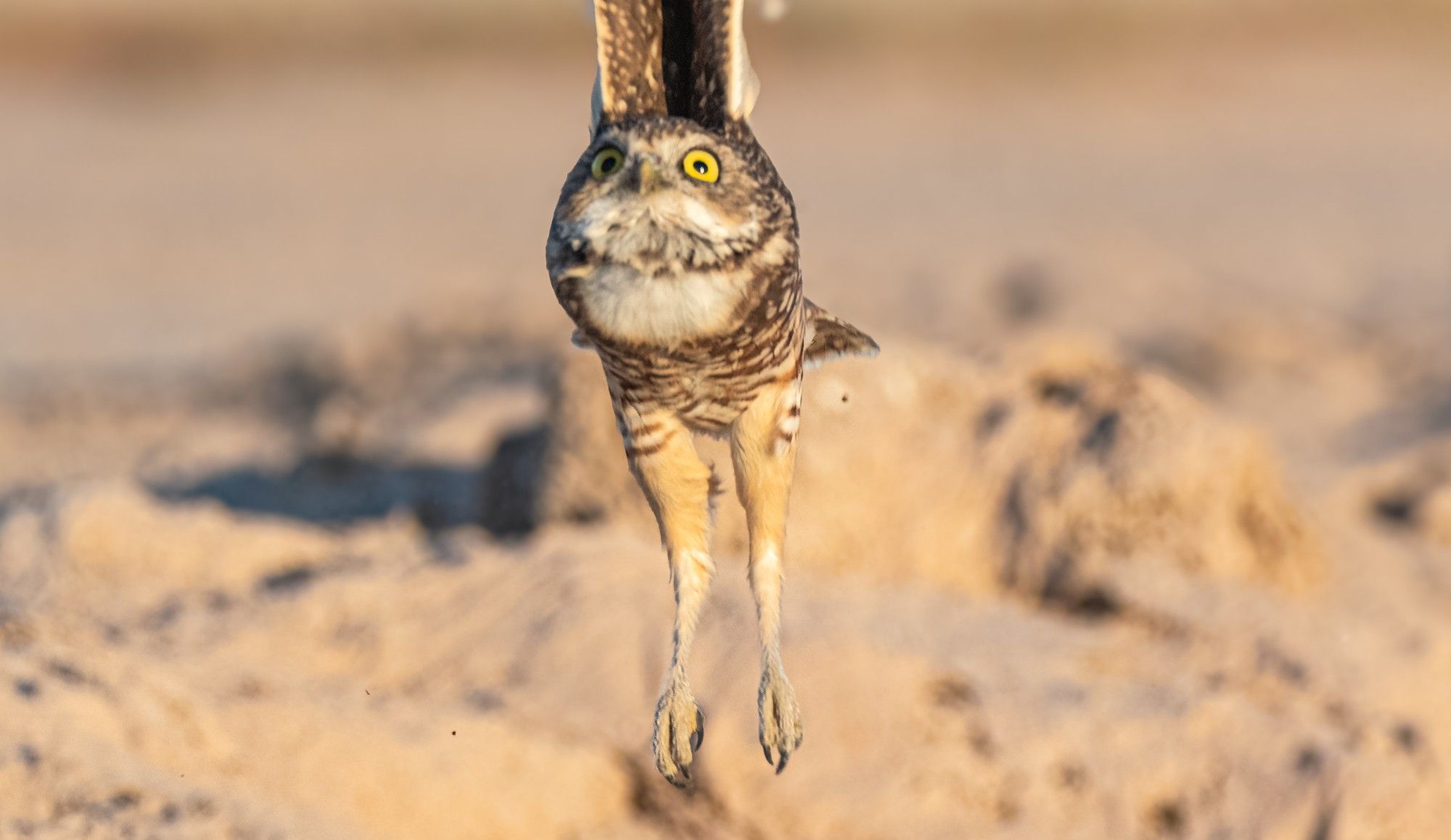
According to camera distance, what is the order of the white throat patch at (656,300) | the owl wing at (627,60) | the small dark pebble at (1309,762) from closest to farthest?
the white throat patch at (656,300), the owl wing at (627,60), the small dark pebble at (1309,762)

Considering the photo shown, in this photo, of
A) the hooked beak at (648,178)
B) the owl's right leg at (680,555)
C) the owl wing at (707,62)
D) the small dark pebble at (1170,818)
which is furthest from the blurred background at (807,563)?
the hooked beak at (648,178)

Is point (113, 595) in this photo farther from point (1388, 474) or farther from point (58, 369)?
point (58, 369)

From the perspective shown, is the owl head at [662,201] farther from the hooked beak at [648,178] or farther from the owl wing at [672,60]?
the owl wing at [672,60]

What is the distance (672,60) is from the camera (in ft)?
10.7

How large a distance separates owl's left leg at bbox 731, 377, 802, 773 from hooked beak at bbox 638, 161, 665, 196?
70 cm

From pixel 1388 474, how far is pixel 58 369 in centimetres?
1001

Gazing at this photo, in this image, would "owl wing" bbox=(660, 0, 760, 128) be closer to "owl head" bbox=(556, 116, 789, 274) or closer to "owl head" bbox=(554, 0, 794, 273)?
"owl head" bbox=(554, 0, 794, 273)

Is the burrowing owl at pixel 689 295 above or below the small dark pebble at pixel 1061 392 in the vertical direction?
above

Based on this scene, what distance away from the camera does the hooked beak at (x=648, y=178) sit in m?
2.72

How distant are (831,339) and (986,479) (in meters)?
3.69

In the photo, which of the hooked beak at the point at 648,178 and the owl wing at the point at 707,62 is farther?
the owl wing at the point at 707,62

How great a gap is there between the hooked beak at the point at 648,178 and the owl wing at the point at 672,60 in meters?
0.35

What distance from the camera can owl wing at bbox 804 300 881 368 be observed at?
360cm

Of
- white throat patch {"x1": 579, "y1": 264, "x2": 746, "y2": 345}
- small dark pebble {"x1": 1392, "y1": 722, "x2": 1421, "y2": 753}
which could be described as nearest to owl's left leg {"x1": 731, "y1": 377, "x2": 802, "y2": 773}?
white throat patch {"x1": 579, "y1": 264, "x2": 746, "y2": 345}
